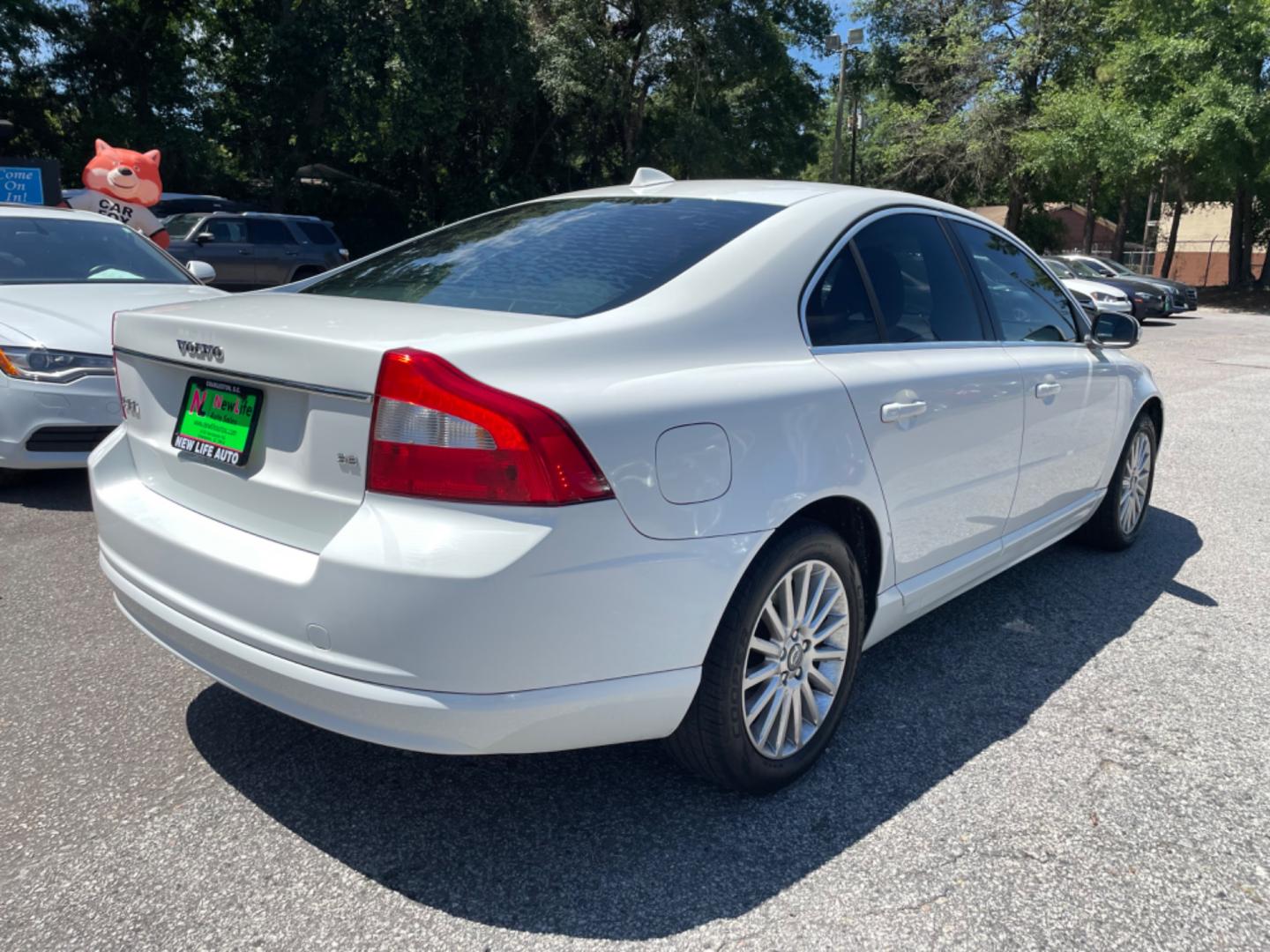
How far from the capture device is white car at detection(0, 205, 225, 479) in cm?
498

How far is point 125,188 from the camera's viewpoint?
41.9ft

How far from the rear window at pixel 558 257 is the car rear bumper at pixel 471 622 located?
0.64 meters

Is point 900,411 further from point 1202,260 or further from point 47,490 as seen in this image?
point 1202,260

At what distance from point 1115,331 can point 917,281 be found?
69.4 inches

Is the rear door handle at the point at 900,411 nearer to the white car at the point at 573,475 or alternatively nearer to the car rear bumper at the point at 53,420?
the white car at the point at 573,475

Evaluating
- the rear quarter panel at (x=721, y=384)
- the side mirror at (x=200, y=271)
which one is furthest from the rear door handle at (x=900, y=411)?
the side mirror at (x=200, y=271)

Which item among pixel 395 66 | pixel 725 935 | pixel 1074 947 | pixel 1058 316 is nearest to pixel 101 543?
pixel 725 935

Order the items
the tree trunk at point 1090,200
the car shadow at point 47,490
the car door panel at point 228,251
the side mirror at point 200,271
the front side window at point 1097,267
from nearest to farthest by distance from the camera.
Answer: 1. the car shadow at point 47,490
2. the side mirror at point 200,271
3. the car door panel at point 228,251
4. the front side window at point 1097,267
5. the tree trunk at point 1090,200

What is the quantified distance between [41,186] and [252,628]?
1140 cm

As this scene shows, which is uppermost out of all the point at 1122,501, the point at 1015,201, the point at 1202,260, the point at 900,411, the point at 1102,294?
the point at 1015,201

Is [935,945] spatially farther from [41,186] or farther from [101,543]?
[41,186]

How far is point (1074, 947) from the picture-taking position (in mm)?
2139

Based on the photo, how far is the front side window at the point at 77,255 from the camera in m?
6.01

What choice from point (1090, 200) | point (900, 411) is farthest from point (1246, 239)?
point (900, 411)
